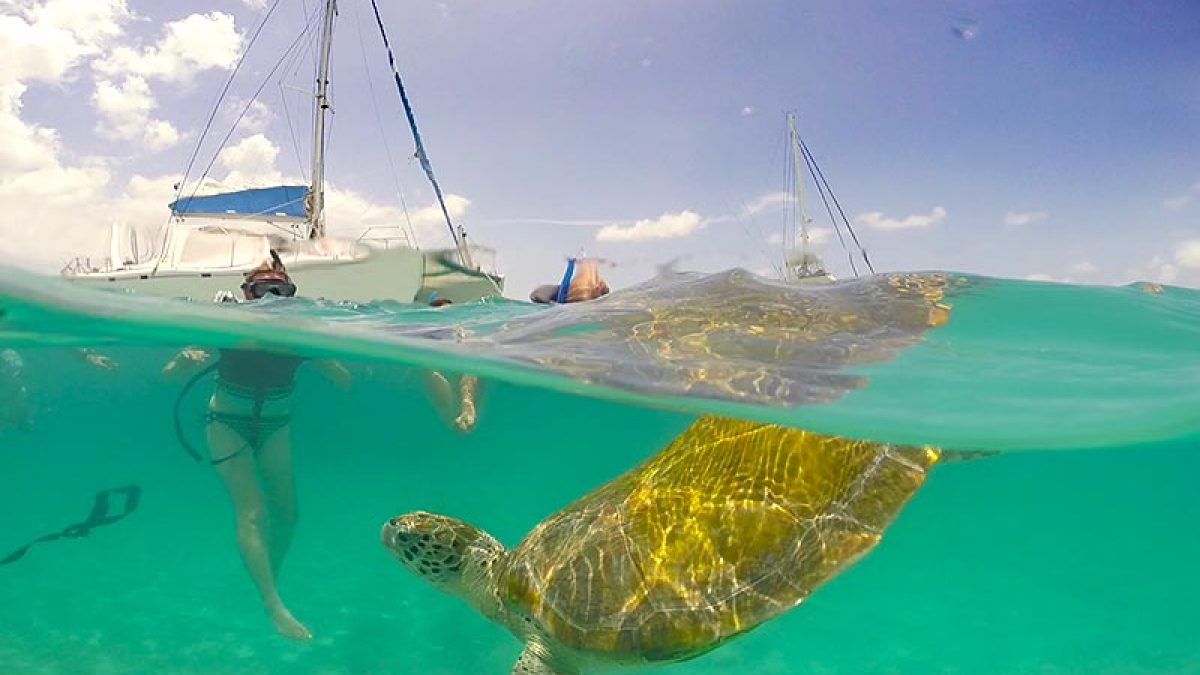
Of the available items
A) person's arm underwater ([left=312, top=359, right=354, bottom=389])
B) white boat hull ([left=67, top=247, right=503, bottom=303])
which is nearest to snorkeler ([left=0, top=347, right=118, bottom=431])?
white boat hull ([left=67, top=247, right=503, bottom=303])

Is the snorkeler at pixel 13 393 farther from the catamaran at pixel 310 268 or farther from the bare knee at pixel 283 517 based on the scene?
the bare knee at pixel 283 517

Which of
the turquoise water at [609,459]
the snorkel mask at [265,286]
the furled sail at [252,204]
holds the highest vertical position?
the furled sail at [252,204]

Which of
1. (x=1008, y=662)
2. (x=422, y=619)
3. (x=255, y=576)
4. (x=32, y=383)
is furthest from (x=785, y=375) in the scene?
(x=32, y=383)

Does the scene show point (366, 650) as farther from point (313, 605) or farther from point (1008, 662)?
point (1008, 662)

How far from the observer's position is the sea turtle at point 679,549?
432 centimetres

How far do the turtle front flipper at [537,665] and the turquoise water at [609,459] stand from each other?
283 centimetres

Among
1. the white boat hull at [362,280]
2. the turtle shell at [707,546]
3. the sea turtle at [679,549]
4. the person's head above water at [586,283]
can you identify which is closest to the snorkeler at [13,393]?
the white boat hull at [362,280]

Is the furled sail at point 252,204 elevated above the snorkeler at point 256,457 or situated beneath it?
elevated above

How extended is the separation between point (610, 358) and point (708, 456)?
8.82 feet

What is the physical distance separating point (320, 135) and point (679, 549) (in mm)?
29028

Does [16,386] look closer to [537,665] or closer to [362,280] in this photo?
[362,280]

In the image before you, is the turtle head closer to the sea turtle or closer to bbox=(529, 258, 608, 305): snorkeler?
the sea turtle

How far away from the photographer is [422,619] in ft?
46.1

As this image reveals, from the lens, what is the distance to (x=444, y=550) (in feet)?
16.6
